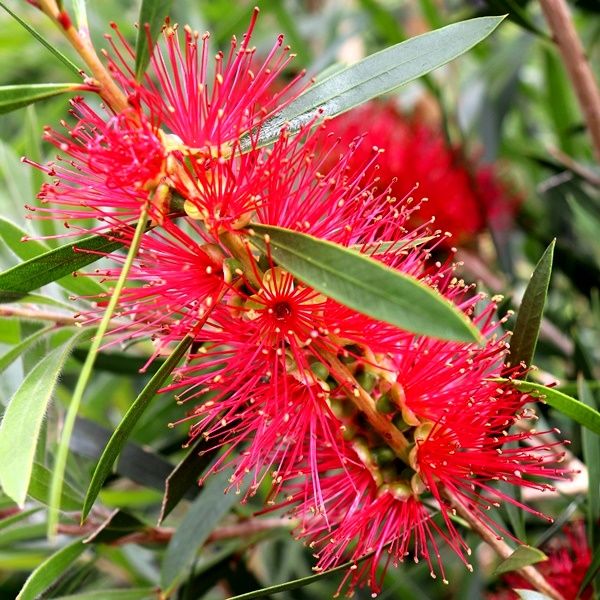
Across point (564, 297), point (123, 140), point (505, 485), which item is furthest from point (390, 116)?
point (123, 140)

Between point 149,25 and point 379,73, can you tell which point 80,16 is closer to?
point 149,25

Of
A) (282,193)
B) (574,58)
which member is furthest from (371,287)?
(574,58)

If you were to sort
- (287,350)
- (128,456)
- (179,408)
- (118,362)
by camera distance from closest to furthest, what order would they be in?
(287,350), (128,456), (118,362), (179,408)

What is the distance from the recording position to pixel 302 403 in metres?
0.85

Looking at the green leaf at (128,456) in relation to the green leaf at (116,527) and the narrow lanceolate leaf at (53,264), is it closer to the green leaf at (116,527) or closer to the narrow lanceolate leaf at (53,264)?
the green leaf at (116,527)

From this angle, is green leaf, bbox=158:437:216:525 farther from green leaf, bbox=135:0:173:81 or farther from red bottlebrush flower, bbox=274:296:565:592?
green leaf, bbox=135:0:173:81

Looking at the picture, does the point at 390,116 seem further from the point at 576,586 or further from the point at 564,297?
the point at 576,586

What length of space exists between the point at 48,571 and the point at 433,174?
3.57ft

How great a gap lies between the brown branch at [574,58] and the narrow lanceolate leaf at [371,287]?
826 millimetres

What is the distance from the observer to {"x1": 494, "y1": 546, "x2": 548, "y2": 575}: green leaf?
2.57ft

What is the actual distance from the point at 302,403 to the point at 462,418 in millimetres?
167

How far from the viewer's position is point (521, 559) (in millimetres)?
802

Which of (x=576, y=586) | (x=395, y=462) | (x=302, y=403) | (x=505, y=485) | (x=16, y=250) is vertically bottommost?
(x=576, y=586)

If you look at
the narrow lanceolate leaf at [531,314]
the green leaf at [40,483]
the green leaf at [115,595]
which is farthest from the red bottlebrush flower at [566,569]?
the green leaf at [40,483]
